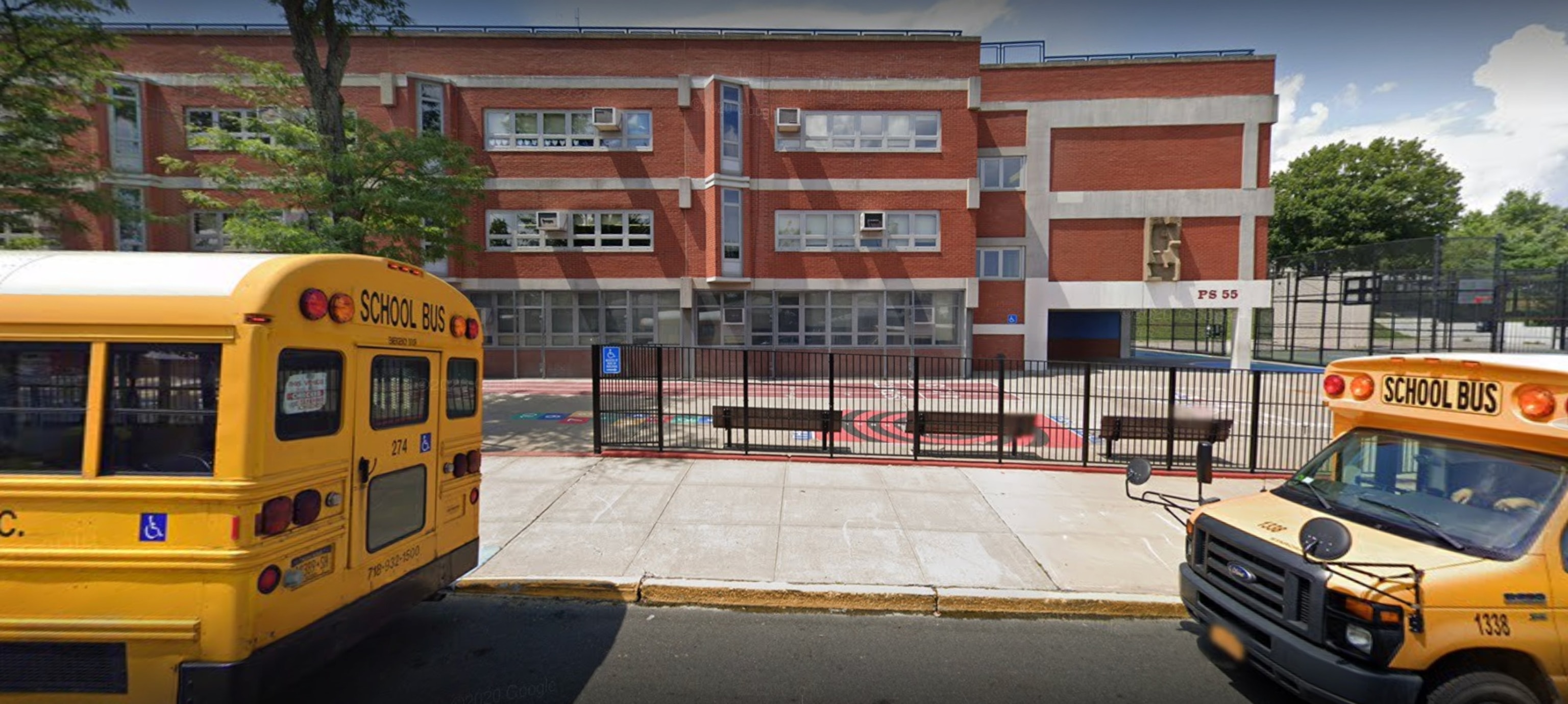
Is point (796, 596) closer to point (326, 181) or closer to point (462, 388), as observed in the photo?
point (462, 388)

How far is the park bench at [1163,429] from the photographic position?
9039mm

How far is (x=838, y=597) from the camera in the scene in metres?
4.97

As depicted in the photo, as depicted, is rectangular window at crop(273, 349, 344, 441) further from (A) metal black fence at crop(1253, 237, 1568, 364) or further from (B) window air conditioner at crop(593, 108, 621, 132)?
(A) metal black fence at crop(1253, 237, 1568, 364)

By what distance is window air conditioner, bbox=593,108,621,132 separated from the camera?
68.9 feet

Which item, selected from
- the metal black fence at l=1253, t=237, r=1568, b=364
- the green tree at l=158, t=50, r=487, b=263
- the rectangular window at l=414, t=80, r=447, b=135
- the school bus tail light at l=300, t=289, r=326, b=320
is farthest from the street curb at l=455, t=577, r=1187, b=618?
the metal black fence at l=1253, t=237, r=1568, b=364

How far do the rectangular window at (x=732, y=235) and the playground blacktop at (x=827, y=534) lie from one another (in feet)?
41.7

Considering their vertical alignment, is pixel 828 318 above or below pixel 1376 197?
below

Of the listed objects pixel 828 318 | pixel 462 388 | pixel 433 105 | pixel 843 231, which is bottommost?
pixel 462 388

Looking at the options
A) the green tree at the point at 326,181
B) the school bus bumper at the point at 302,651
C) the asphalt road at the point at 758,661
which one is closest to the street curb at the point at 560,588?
the asphalt road at the point at 758,661

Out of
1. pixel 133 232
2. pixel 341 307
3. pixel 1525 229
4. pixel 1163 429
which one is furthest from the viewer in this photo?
pixel 1525 229

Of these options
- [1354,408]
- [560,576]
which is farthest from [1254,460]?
[560,576]

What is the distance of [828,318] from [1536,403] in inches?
754

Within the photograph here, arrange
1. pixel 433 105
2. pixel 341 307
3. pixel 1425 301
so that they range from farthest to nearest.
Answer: pixel 1425 301, pixel 433 105, pixel 341 307

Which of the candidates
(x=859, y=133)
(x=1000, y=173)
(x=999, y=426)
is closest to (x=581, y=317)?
(x=859, y=133)
